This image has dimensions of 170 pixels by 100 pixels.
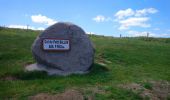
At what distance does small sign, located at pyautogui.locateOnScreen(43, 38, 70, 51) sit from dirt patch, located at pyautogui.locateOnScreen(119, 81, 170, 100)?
3545 millimetres

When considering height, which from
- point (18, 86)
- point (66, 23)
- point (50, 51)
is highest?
point (66, 23)

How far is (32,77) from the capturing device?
13.4 metres

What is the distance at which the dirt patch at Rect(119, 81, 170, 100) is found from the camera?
1143 centimetres

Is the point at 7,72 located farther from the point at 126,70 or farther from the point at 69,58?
the point at 126,70

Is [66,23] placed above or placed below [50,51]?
above

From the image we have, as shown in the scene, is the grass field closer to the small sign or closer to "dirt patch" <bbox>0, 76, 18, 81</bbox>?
"dirt patch" <bbox>0, 76, 18, 81</bbox>

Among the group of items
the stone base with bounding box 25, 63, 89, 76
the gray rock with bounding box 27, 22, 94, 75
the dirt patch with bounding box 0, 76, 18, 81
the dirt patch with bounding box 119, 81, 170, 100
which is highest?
the gray rock with bounding box 27, 22, 94, 75

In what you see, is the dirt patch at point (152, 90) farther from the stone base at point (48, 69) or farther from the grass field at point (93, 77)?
the stone base at point (48, 69)

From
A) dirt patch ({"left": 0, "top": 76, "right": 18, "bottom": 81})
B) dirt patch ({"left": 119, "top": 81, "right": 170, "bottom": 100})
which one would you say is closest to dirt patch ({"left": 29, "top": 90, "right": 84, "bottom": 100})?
dirt patch ({"left": 119, "top": 81, "right": 170, "bottom": 100})

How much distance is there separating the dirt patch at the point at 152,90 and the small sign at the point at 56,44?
3545 millimetres

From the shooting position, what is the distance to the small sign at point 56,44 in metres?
14.0

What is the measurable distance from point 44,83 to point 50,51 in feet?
7.13

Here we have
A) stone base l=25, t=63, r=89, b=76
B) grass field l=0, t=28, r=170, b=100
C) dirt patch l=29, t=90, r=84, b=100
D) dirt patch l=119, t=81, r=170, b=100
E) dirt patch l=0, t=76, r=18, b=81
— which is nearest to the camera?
dirt patch l=29, t=90, r=84, b=100

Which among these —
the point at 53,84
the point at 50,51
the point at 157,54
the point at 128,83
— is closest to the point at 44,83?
the point at 53,84
